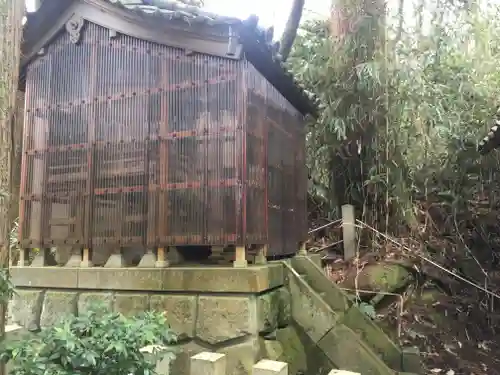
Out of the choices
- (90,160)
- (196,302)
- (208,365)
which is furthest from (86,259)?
(208,365)

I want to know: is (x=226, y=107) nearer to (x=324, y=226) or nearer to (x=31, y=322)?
(x=31, y=322)

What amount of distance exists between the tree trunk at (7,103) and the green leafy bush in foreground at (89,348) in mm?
596

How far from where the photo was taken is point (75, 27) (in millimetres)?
5980

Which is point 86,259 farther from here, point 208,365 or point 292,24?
point 292,24

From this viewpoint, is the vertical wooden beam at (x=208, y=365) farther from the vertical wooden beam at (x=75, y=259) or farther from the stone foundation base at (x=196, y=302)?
the vertical wooden beam at (x=75, y=259)

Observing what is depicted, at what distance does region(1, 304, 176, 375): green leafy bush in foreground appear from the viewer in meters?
3.08

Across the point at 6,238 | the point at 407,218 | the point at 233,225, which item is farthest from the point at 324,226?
the point at 6,238

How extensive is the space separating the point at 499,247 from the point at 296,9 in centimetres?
637

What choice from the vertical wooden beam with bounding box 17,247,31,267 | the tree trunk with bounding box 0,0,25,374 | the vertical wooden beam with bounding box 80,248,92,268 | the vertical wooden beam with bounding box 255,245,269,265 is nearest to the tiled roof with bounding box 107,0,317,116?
the tree trunk with bounding box 0,0,25,374

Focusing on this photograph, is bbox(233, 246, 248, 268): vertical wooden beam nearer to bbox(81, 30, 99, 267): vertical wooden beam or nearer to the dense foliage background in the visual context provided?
bbox(81, 30, 99, 267): vertical wooden beam

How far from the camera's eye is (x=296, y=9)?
914 cm

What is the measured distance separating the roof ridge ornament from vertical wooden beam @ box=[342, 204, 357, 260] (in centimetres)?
582

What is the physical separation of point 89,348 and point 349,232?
6520mm

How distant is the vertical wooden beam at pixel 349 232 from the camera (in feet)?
28.9
